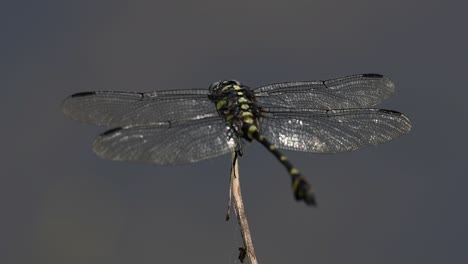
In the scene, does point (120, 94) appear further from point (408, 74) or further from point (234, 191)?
point (408, 74)

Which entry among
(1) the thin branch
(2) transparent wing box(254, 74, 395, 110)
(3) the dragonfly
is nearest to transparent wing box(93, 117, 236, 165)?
(3) the dragonfly

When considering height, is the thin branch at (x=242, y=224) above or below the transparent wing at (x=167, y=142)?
below

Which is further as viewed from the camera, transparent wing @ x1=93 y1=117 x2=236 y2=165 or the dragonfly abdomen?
transparent wing @ x1=93 y1=117 x2=236 y2=165

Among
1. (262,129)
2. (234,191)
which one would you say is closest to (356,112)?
(262,129)

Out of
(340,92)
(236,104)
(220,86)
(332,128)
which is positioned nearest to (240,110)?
(236,104)

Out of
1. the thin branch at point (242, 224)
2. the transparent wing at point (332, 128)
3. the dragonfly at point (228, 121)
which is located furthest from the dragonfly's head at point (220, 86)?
the thin branch at point (242, 224)

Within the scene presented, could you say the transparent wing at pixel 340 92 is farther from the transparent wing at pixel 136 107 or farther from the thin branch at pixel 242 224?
the thin branch at pixel 242 224

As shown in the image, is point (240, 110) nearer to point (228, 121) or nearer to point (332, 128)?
point (228, 121)

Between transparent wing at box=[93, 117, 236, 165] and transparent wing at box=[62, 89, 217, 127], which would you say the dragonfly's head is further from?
transparent wing at box=[93, 117, 236, 165]
